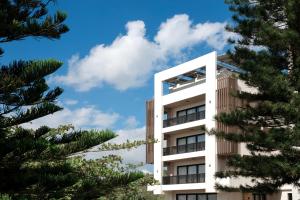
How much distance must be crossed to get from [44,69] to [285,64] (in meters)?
12.9

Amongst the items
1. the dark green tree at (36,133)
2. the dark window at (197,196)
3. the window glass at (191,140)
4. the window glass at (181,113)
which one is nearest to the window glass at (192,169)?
the dark window at (197,196)

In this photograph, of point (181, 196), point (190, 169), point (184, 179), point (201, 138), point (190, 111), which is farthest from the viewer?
point (190, 111)

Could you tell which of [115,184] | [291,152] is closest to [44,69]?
[115,184]

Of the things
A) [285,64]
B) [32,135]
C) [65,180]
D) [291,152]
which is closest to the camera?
[65,180]

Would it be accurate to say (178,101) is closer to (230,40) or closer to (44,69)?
(230,40)

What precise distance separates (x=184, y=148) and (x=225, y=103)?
4.92 metres

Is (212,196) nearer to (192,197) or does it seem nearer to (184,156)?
(192,197)

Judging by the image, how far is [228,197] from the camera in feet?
102

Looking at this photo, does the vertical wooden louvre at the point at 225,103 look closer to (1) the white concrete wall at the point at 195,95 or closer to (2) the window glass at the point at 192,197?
(1) the white concrete wall at the point at 195,95

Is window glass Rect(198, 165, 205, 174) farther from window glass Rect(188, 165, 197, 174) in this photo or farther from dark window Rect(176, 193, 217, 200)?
dark window Rect(176, 193, 217, 200)

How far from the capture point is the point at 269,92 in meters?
18.5

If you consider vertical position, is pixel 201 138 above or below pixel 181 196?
above

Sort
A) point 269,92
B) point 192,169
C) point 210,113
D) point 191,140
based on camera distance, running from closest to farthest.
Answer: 1. point 269,92
2. point 210,113
3. point 192,169
4. point 191,140

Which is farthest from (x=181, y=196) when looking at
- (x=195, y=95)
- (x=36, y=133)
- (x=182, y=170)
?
(x=36, y=133)
